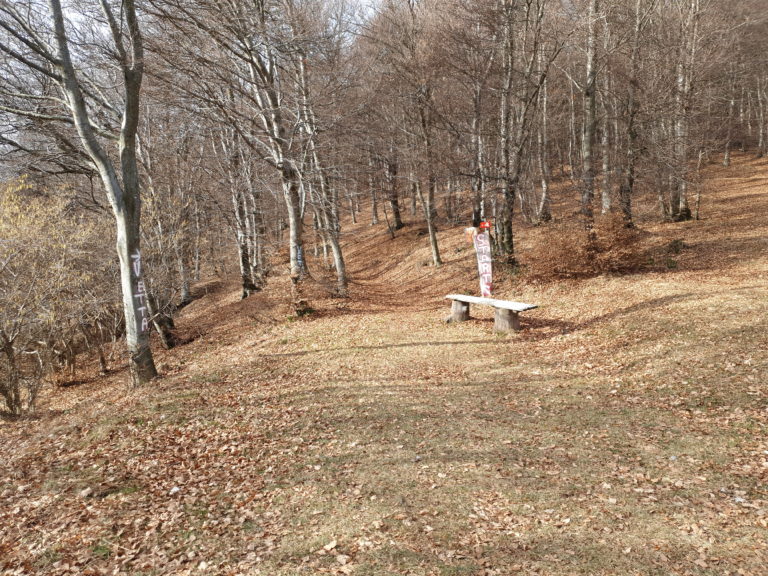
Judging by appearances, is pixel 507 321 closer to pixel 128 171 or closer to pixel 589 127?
pixel 589 127

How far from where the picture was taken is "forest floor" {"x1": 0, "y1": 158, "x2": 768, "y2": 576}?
12.0 feet

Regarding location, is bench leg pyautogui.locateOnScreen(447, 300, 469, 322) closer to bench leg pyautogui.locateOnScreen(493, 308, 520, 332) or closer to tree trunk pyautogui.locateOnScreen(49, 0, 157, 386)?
bench leg pyautogui.locateOnScreen(493, 308, 520, 332)

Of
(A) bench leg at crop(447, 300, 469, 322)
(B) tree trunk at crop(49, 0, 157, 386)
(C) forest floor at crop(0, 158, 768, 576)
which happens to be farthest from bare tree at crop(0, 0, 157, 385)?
(A) bench leg at crop(447, 300, 469, 322)

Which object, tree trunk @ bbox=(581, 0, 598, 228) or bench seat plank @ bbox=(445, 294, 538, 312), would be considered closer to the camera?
bench seat plank @ bbox=(445, 294, 538, 312)

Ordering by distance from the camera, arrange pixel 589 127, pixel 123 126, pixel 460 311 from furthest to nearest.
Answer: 1. pixel 589 127
2. pixel 460 311
3. pixel 123 126

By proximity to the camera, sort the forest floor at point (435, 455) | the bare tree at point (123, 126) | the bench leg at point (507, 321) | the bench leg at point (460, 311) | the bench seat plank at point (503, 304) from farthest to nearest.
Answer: the bench leg at point (460, 311), the bench leg at point (507, 321), the bench seat plank at point (503, 304), the bare tree at point (123, 126), the forest floor at point (435, 455)

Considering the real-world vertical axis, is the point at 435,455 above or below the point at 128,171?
below

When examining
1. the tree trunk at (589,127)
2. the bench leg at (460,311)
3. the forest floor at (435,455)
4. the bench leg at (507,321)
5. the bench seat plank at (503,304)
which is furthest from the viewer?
the tree trunk at (589,127)

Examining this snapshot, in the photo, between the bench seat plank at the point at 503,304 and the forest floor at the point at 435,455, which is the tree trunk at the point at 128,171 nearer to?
the forest floor at the point at 435,455

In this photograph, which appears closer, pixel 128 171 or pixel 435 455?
pixel 435 455

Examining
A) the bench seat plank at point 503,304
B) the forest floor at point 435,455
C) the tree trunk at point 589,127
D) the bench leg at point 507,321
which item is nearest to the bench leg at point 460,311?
the bench seat plank at point 503,304

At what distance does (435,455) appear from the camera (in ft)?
16.9

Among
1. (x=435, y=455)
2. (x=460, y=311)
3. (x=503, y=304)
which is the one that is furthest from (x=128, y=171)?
(x=503, y=304)

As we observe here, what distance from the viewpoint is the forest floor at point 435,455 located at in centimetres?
365
